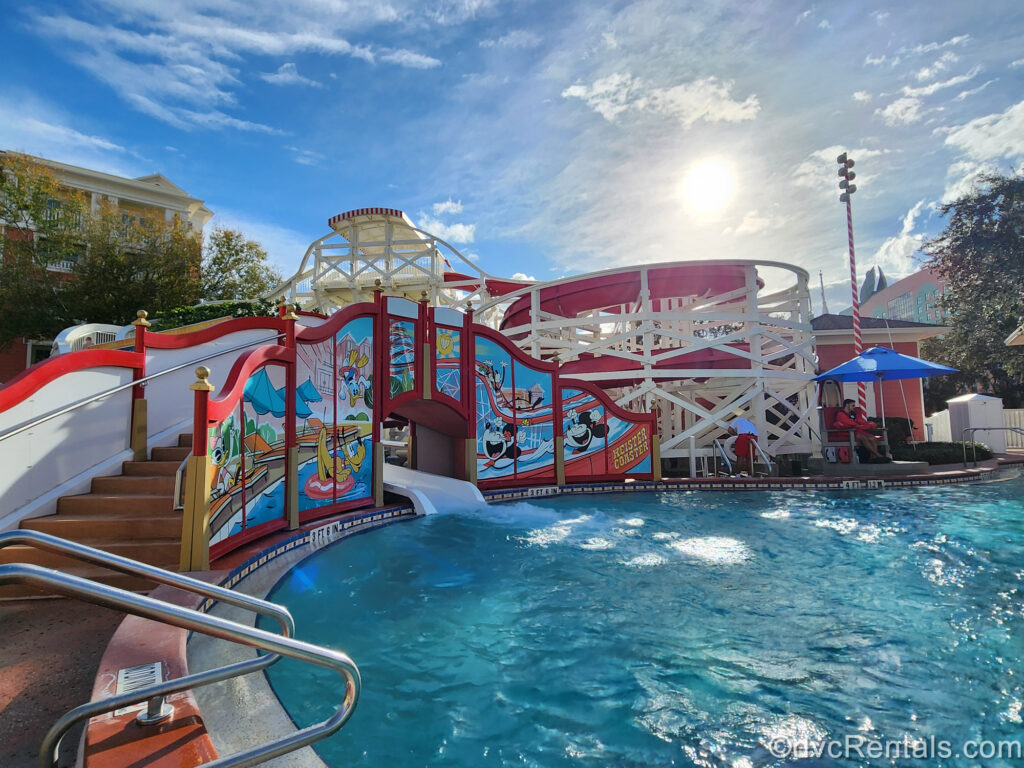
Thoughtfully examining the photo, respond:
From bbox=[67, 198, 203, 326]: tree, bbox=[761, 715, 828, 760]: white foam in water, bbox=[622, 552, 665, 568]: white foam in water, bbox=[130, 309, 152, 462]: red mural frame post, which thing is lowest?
bbox=[761, 715, 828, 760]: white foam in water

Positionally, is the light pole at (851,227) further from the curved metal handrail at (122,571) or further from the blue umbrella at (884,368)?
the curved metal handrail at (122,571)

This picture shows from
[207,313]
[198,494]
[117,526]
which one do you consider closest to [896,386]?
[198,494]

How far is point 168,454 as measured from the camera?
231 inches

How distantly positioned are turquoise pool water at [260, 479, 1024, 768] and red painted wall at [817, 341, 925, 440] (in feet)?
51.0

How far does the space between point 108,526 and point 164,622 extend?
411cm

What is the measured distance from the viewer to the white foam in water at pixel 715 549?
6.07m

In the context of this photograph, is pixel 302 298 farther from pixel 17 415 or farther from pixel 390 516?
pixel 17 415

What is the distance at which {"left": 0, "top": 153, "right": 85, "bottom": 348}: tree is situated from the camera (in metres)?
16.9

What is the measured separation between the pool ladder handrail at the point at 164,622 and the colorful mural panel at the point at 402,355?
668cm

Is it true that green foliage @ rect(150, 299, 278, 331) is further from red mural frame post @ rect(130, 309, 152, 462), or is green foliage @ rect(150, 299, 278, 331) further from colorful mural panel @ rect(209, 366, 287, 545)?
colorful mural panel @ rect(209, 366, 287, 545)

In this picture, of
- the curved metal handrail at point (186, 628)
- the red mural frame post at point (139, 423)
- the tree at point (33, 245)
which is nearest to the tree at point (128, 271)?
the tree at point (33, 245)

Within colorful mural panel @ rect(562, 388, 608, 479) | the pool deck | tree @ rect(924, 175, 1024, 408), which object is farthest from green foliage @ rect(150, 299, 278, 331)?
tree @ rect(924, 175, 1024, 408)

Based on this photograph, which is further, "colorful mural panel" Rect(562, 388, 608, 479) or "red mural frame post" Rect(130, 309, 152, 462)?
"colorful mural panel" Rect(562, 388, 608, 479)

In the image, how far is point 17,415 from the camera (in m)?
4.46
